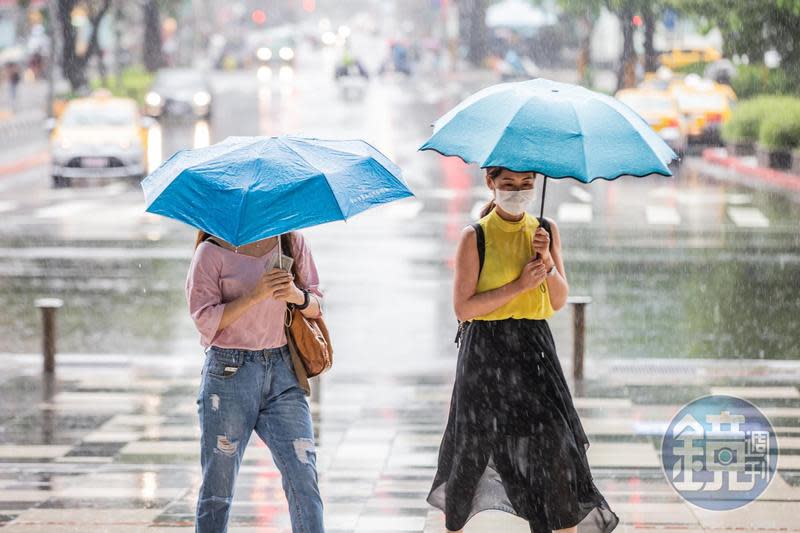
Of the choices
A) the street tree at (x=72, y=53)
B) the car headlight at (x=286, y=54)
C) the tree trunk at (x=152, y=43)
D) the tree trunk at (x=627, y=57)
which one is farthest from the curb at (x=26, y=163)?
the car headlight at (x=286, y=54)

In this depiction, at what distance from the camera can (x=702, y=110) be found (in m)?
34.9

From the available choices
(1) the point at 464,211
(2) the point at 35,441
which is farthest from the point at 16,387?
(1) the point at 464,211

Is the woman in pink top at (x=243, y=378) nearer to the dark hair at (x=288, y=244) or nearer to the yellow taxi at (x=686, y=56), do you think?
the dark hair at (x=288, y=244)

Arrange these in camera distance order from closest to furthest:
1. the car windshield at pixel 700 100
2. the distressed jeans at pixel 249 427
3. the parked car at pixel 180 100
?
the distressed jeans at pixel 249 427 → the car windshield at pixel 700 100 → the parked car at pixel 180 100

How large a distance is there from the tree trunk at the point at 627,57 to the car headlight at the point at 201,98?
44.2ft

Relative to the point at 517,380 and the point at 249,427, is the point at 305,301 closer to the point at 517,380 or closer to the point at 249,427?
the point at 249,427

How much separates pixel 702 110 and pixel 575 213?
1315cm

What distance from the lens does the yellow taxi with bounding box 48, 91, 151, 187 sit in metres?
27.6

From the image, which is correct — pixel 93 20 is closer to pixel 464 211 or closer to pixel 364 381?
pixel 464 211

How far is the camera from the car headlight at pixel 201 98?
4388 centimetres

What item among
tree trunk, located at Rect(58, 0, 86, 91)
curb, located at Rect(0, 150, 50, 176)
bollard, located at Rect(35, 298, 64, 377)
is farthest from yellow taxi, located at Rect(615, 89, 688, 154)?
bollard, located at Rect(35, 298, 64, 377)

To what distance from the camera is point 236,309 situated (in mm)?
5531

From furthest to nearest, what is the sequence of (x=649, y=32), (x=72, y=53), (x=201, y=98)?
1. (x=649, y=32)
2. (x=72, y=53)
3. (x=201, y=98)

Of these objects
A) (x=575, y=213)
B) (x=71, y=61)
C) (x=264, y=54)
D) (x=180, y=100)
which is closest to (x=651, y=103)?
(x=575, y=213)
